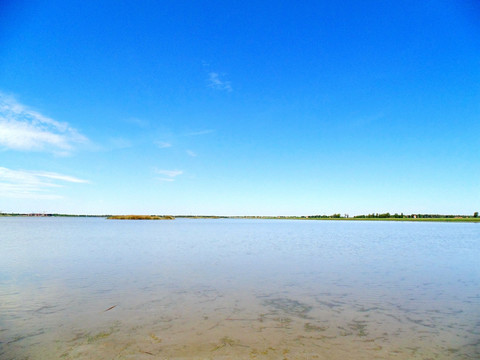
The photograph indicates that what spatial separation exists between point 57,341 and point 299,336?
23.4 feet

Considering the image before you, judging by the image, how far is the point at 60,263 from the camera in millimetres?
19906

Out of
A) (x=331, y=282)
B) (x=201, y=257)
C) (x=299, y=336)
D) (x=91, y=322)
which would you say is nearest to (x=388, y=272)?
(x=331, y=282)

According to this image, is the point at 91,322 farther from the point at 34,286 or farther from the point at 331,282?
the point at 331,282

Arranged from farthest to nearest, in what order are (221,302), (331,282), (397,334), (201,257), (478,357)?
1. (201,257)
2. (331,282)
3. (221,302)
4. (397,334)
5. (478,357)

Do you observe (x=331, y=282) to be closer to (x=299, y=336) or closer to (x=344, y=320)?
(x=344, y=320)

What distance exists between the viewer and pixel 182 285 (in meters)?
14.2

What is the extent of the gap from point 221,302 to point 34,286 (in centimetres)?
1009

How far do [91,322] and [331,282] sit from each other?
39.2 feet

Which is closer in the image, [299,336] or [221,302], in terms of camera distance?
[299,336]

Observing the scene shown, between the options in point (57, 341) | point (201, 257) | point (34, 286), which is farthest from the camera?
point (201, 257)

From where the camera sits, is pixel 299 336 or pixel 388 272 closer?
pixel 299 336

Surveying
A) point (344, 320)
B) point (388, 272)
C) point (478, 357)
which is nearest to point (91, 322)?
point (344, 320)

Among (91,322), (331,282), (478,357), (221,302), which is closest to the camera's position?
(478,357)

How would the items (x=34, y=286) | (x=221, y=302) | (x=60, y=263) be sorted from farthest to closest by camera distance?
(x=60, y=263) → (x=34, y=286) → (x=221, y=302)
